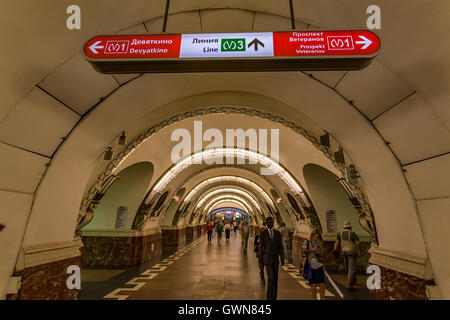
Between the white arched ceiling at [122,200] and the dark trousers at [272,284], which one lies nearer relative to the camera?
the dark trousers at [272,284]

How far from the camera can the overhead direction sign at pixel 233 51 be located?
190 centimetres

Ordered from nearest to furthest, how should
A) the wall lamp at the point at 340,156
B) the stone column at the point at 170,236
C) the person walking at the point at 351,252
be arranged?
1. the wall lamp at the point at 340,156
2. the person walking at the point at 351,252
3. the stone column at the point at 170,236

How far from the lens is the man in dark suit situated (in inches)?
170

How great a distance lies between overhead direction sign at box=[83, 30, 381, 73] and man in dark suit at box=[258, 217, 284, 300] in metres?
3.52

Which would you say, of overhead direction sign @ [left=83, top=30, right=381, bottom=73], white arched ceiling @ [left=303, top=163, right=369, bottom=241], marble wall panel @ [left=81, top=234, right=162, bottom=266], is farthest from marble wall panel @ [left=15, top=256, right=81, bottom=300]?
white arched ceiling @ [left=303, top=163, right=369, bottom=241]

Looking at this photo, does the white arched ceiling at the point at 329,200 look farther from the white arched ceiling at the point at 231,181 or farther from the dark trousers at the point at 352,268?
the white arched ceiling at the point at 231,181

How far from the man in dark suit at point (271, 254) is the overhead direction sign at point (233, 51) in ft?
11.6

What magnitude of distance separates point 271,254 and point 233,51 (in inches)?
152

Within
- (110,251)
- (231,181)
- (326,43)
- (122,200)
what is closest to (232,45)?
(326,43)

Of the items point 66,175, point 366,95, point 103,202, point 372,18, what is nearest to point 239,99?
point 366,95

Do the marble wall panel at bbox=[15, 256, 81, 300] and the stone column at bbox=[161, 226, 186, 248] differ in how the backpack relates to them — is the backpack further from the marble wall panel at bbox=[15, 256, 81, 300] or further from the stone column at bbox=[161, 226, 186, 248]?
the stone column at bbox=[161, 226, 186, 248]

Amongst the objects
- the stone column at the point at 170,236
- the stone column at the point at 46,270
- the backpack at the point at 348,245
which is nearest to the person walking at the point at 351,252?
the backpack at the point at 348,245

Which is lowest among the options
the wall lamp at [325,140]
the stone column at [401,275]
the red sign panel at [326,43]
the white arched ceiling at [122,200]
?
the stone column at [401,275]

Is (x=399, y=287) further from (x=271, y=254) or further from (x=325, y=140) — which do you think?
(x=325, y=140)
